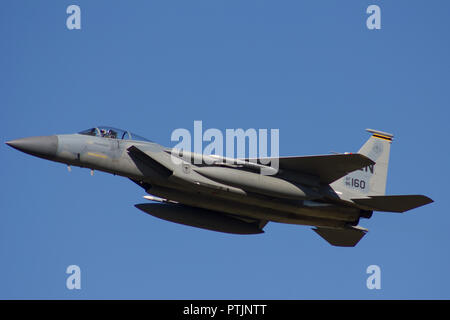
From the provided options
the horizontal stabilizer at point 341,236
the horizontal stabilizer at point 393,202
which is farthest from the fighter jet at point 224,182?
the horizontal stabilizer at point 341,236

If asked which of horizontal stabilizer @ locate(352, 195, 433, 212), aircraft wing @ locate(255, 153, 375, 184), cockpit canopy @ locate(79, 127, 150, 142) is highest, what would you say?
cockpit canopy @ locate(79, 127, 150, 142)

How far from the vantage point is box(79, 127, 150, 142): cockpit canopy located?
1816cm

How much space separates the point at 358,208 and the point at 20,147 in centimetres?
968

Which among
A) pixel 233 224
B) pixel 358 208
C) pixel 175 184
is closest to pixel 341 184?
pixel 358 208

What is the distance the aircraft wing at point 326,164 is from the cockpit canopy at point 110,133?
371 cm

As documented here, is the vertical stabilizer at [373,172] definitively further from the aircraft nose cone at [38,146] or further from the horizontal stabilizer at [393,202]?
the aircraft nose cone at [38,146]

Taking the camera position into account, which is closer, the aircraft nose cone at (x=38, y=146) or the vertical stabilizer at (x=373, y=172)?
the aircraft nose cone at (x=38, y=146)

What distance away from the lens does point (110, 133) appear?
18250mm

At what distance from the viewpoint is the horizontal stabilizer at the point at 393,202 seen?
18306 millimetres

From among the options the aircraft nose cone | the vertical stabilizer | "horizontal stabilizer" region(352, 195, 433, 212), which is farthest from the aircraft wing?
the aircraft nose cone

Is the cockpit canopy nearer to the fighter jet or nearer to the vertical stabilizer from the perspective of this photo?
the fighter jet

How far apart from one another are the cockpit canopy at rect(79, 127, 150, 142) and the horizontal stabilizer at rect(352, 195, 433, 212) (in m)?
6.70

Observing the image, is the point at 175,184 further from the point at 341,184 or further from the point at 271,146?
the point at 341,184

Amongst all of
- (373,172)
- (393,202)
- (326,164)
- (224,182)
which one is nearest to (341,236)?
→ (373,172)
